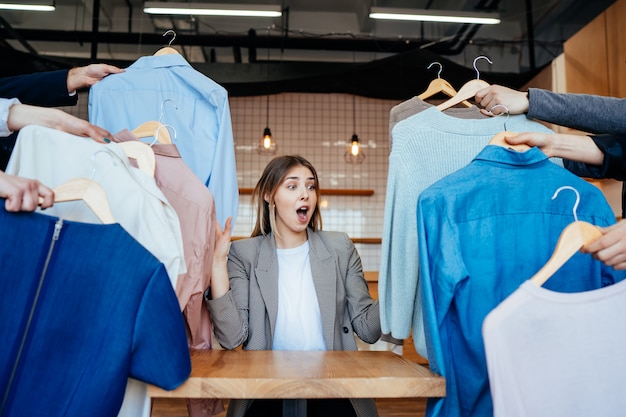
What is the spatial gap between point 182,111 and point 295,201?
26.8 inches

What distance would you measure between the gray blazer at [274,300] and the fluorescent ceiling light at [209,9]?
3.44m

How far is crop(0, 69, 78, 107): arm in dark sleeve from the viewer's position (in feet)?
6.25

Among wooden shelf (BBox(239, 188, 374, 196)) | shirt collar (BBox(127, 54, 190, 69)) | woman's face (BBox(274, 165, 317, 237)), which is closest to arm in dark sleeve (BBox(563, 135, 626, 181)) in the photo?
woman's face (BBox(274, 165, 317, 237))

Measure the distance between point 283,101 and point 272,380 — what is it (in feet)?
21.3

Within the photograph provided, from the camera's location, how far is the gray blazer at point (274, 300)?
1.91 metres

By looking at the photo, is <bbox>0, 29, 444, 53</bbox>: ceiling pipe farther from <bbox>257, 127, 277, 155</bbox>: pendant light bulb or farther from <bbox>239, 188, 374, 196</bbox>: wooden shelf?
<bbox>239, 188, 374, 196</bbox>: wooden shelf

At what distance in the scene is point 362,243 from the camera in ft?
23.6

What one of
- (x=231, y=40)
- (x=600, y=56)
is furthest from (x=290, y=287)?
(x=231, y=40)

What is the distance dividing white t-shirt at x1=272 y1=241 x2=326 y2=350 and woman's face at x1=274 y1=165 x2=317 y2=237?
5.6 inches

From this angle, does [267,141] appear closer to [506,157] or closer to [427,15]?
[427,15]

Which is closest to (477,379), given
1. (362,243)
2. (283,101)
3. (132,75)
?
(132,75)

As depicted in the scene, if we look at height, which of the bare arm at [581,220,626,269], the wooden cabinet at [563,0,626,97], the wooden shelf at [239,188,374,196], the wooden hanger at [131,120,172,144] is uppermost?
the wooden cabinet at [563,0,626,97]

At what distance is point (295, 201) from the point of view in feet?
7.52

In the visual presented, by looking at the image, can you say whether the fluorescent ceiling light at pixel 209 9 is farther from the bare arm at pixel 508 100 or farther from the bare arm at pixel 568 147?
the bare arm at pixel 568 147
